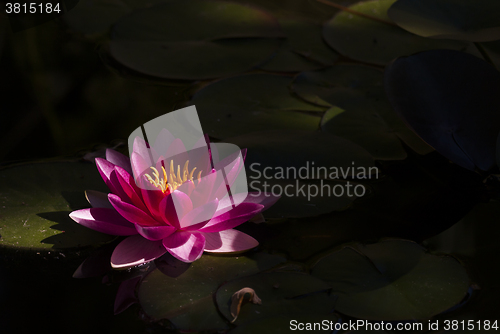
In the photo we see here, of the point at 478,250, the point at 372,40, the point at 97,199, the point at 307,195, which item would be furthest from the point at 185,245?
the point at 372,40

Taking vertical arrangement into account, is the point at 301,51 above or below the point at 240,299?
above

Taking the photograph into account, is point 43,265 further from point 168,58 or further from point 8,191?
point 168,58

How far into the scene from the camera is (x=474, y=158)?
1538 mm

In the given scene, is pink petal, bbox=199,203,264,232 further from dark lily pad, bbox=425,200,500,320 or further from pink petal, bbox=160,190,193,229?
dark lily pad, bbox=425,200,500,320

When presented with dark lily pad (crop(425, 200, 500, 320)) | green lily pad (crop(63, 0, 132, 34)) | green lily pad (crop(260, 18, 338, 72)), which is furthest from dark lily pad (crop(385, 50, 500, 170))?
green lily pad (crop(63, 0, 132, 34))

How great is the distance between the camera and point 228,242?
1.25 meters

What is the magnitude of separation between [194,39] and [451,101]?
52.6 inches

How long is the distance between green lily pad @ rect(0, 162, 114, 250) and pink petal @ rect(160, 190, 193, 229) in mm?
223

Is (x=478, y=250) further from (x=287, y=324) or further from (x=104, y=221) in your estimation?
(x=104, y=221)

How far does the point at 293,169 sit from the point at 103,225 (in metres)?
0.67

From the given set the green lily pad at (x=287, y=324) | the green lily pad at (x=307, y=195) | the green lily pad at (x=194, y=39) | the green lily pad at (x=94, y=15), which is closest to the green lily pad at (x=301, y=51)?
the green lily pad at (x=194, y=39)

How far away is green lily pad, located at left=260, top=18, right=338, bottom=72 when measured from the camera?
2.20 meters

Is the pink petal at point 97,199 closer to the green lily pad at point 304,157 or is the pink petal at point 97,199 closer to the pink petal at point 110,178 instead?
the pink petal at point 110,178

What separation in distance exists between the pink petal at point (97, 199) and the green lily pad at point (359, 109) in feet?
2.95
